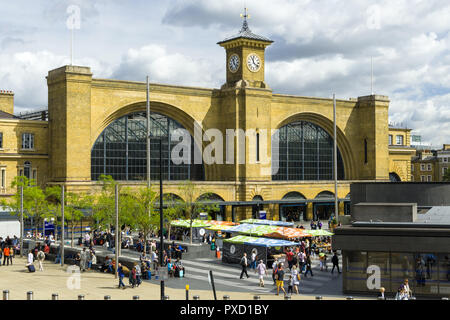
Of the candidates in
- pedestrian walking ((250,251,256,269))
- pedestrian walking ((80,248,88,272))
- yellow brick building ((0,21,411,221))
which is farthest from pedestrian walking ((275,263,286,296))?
yellow brick building ((0,21,411,221))

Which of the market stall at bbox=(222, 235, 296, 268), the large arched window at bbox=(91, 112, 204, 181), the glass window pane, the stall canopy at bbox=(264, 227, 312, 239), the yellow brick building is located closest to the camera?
the glass window pane

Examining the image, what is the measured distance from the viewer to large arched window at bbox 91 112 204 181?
2352 inches

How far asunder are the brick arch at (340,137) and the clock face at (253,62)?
8.06m

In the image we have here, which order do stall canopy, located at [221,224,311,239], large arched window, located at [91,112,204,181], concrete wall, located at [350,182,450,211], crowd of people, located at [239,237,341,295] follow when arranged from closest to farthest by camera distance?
1. crowd of people, located at [239,237,341,295]
2. stall canopy, located at [221,224,311,239]
3. concrete wall, located at [350,182,450,211]
4. large arched window, located at [91,112,204,181]

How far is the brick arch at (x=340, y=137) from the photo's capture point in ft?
244

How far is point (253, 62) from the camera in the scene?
68250 mm

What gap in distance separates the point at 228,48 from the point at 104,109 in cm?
1763

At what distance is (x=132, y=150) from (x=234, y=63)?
1553 cm

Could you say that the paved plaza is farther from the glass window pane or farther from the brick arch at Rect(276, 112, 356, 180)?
the brick arch at Rect(276, 112, 356, 180)

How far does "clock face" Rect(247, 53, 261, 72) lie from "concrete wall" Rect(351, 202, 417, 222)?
36468mm

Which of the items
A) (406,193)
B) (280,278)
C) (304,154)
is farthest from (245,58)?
(280,278)

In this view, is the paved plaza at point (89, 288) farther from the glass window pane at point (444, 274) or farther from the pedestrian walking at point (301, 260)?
the glass window pane at point (444, 274)

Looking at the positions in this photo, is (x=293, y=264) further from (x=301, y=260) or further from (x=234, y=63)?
(x=234, y=63)
